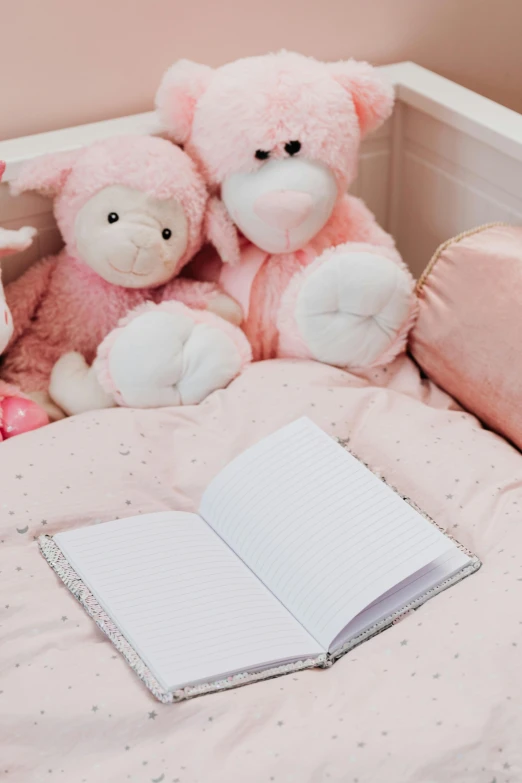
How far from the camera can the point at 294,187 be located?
126 cm

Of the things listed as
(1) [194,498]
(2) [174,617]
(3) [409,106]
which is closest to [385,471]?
(1) [194,498]

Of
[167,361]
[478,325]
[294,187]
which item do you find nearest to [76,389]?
[167,361]

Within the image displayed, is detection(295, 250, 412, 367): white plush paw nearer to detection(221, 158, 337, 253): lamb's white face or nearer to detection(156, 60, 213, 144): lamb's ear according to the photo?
detection(221, 158, 337, 253): lamb's white face

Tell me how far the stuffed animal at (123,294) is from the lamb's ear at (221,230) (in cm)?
2

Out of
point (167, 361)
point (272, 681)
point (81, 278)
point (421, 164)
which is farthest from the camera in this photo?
point (421, 164)

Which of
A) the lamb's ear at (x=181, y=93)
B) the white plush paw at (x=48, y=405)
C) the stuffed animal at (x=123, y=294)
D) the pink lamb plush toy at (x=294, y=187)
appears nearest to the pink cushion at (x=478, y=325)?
the pink lamb plush toy at (x=294, y=187)

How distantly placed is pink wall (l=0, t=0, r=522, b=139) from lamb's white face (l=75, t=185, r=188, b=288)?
0.77ft

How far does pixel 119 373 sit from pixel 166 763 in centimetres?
54

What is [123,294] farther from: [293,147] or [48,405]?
[293,147]

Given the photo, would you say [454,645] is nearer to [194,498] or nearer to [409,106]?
[194,498]

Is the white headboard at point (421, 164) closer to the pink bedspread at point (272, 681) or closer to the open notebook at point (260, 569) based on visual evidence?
the pink bedspread at point (272, 681)

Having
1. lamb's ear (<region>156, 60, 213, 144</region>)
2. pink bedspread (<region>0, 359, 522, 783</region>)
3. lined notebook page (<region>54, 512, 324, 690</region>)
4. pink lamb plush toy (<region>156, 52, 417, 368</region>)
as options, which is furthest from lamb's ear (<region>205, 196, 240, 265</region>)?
lined notebook page (<region>54, 512, 324, 690</region>)

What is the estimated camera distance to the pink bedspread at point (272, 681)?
2.73ft

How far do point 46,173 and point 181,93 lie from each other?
21cm
